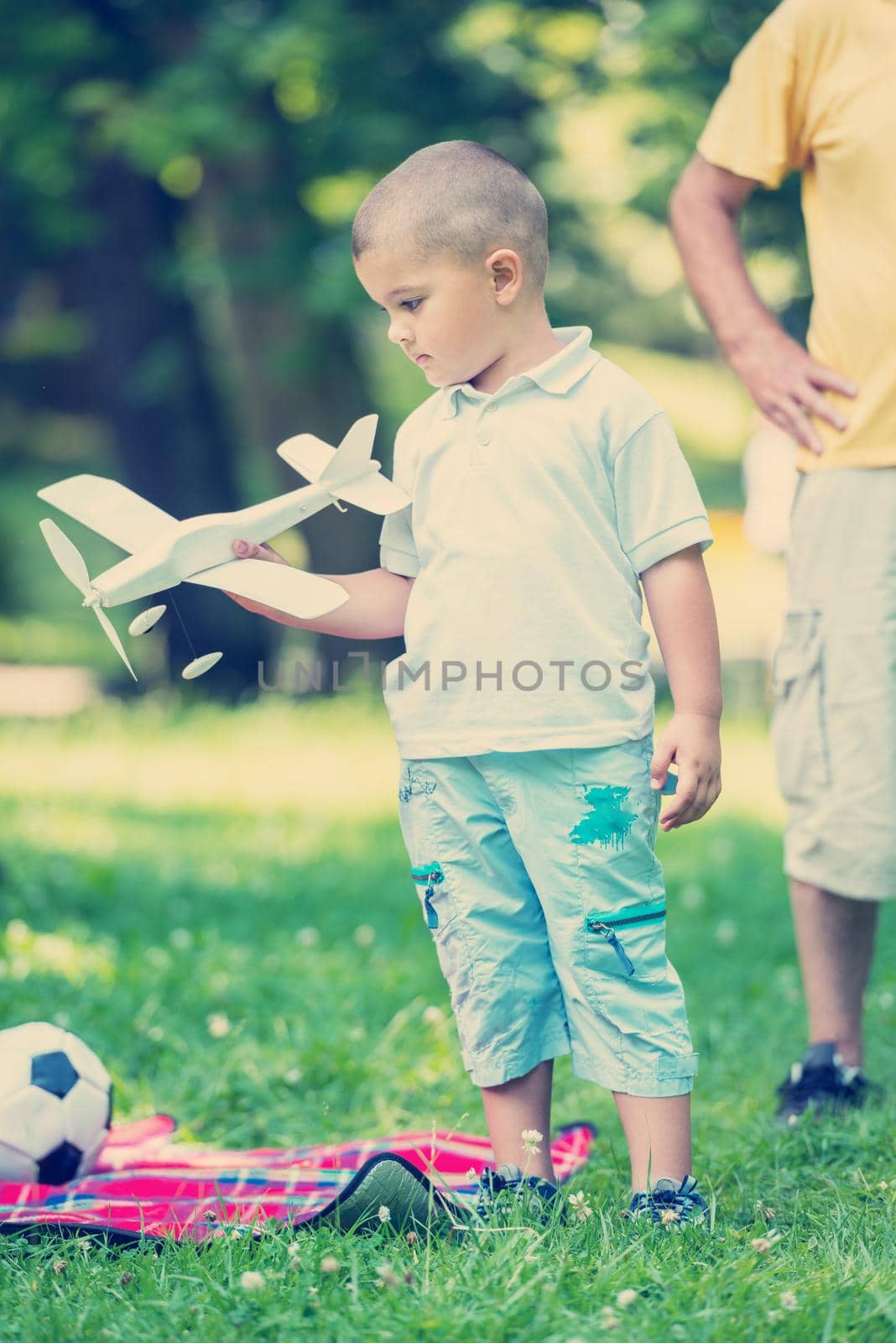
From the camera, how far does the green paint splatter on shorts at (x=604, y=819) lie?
2.41 m

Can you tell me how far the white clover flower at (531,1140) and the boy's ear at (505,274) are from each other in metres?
1.31

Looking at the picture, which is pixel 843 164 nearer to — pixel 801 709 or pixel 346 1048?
pixel 801 709

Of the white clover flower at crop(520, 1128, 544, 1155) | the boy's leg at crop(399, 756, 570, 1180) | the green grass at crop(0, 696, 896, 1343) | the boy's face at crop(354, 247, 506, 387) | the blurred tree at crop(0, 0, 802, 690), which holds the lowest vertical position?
the green grass at crop(0, 696, 896, 1343)

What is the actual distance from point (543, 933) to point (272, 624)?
8.51m

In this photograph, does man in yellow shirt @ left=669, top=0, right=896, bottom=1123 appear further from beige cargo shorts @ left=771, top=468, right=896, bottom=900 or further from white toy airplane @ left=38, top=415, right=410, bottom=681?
white toy airplane @ left=38, top=415, right=410, bottom=681

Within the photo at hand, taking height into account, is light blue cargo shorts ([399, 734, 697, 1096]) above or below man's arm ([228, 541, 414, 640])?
below

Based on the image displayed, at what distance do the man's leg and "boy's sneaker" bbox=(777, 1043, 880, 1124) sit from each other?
0.12 feet

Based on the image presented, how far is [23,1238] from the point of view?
2.41m

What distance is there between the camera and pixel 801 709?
3.17 meters

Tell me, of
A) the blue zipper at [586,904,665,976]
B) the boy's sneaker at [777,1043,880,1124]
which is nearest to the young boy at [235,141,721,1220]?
the blue zipper at [586,904,665,976]

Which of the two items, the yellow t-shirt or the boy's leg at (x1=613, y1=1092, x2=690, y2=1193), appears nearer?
the boy's leg at (x1=613, y1=1092, x2=690, y2=1193)

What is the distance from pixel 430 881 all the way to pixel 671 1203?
0.63 metres

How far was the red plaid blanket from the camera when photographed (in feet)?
7.84

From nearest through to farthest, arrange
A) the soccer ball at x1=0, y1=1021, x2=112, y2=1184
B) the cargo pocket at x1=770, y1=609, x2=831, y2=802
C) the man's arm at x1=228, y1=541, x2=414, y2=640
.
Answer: the man's arm at x1=228, y1=541, x2=414, y2=640 < the soccer ball at x1=0, y1=1021, x2=112, y2=1184 < the cargo pocket at x1=770, y1=609, x2=831, y2=802
